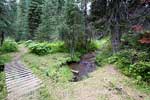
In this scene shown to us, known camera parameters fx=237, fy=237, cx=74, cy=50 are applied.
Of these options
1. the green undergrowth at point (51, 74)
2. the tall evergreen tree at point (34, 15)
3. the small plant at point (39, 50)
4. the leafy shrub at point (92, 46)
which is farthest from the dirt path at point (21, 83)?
the tall evergreen tree at point (34, 15)

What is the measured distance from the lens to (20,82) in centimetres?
1152

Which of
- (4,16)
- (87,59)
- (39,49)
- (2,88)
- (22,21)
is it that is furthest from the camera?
(22,21)

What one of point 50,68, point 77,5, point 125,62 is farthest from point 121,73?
point 77,5

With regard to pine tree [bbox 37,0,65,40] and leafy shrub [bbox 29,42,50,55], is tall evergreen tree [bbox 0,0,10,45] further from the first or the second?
pine tree [bbox 37,0,65,40]

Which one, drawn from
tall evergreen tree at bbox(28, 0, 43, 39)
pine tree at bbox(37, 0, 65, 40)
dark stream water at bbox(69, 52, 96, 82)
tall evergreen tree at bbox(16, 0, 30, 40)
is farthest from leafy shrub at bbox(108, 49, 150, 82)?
tall evergreen tree at bbox(16, 0, 30, 40)

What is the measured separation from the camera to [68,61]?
1842cm

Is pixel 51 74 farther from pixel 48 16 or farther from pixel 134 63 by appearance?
pixel 48 16

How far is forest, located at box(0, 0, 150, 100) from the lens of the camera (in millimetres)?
10508

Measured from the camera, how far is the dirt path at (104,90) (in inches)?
386

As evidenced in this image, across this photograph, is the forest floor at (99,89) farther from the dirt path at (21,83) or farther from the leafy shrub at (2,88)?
the leafy shrub at (2,88)

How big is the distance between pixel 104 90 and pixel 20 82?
13.4ft

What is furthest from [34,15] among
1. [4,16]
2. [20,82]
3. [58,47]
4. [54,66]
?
[20,82]

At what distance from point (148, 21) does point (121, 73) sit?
328 centimetres

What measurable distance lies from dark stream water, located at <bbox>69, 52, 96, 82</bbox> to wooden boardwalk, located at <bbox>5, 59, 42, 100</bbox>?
112 inches
